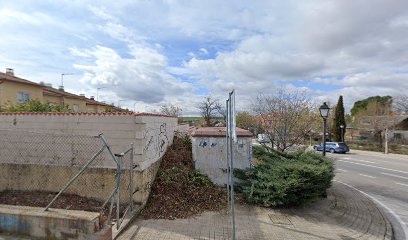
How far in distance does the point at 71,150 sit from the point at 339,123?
44.2 meters

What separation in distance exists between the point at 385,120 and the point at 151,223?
1667 inches

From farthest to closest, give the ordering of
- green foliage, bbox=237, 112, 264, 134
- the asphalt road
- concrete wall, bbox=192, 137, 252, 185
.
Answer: green foliage, bbox=237, 112, 264, 134
concrete wall, bbox=192, 137, 252, 185
the asphalt road

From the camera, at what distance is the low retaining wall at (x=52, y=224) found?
16.8 feet

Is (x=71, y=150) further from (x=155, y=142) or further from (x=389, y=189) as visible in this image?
(x=389, y=189)

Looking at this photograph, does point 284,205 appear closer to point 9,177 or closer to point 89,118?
point 89,118

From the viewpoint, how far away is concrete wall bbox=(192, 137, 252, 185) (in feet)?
31.0

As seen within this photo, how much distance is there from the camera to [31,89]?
31000 millimetres

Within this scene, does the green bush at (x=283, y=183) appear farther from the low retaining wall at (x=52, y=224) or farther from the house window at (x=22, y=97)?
the house window at (x=22, y=97)

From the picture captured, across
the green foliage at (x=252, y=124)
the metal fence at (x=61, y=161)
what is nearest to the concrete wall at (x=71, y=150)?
the metal fence at (x=61, y=161)

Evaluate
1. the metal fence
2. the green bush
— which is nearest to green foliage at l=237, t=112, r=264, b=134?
the green bush

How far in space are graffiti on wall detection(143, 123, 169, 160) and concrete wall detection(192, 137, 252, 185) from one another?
1.18 meters

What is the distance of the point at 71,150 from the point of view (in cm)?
804

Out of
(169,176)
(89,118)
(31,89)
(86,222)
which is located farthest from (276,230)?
(31,89)

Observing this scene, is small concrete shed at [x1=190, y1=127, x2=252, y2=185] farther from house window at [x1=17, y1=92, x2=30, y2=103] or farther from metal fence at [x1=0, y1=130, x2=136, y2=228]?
house window at [x1=17, y1=92, x2=30, y2=103]
